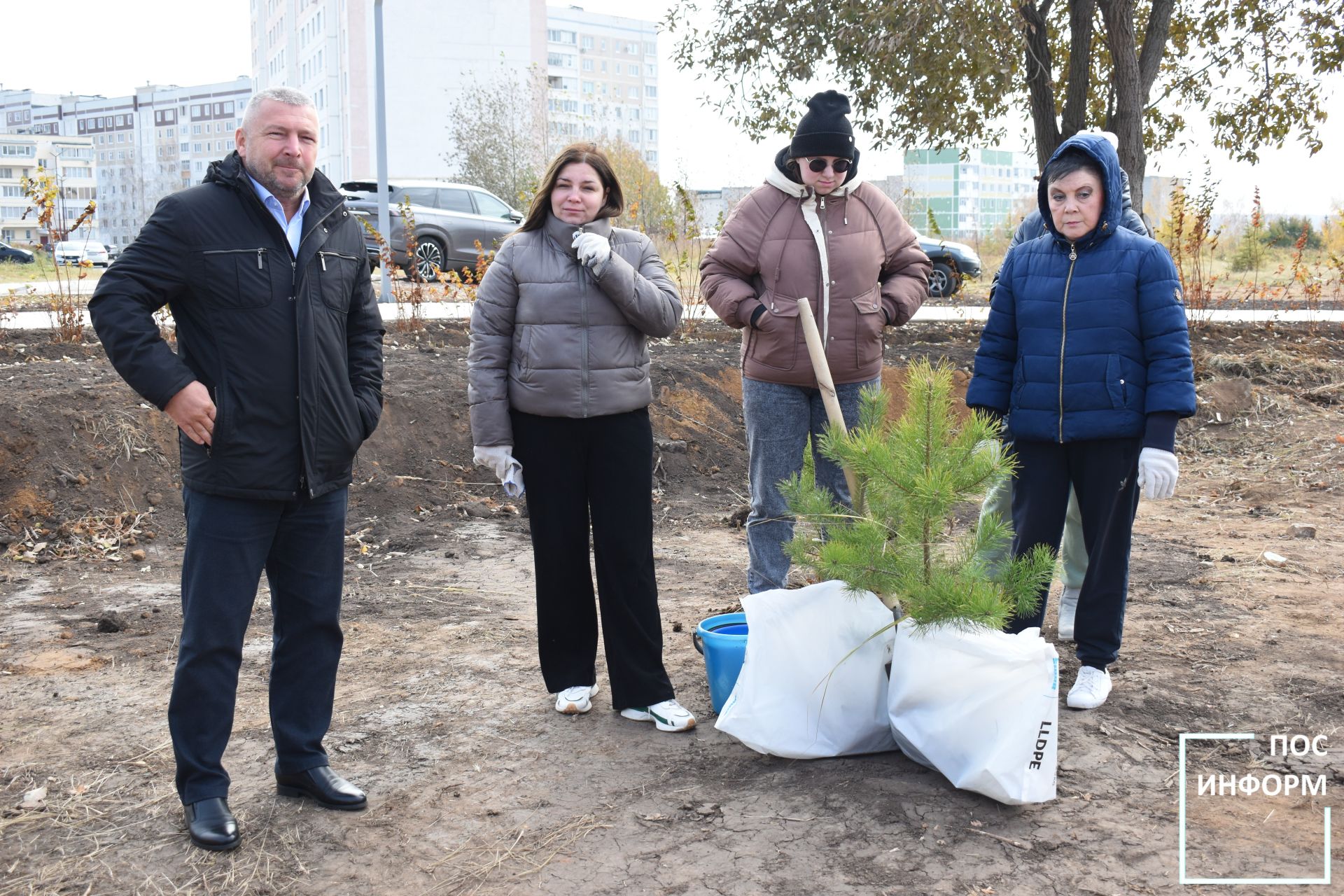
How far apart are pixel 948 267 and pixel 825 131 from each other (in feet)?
41.2

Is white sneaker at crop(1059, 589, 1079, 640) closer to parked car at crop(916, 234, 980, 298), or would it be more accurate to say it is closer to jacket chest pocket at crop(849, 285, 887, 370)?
jacket chest pocket at crop(849, 285, 887, 370)

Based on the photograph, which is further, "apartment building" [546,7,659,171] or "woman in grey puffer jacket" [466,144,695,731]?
"apartment building" [546,7,659,171]

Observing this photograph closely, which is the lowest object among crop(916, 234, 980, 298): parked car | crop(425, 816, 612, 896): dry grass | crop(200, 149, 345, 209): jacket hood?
crop(425, 816, 612, 896): dry grass

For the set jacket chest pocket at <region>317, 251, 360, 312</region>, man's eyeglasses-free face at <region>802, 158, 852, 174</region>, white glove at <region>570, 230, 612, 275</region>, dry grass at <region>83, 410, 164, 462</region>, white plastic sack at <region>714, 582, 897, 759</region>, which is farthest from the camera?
dry grass at <region>83, 410, 164, 462</region>

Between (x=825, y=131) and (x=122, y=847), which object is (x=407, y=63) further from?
(x=122, y=847)

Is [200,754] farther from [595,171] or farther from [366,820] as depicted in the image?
[595,171]

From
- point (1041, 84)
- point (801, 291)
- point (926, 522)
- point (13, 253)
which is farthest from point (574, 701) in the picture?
point (13, 253)

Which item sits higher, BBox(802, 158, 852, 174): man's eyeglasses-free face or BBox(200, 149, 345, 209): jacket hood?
BBox(802, 158, 852, 174): man's eyeglasses-free face

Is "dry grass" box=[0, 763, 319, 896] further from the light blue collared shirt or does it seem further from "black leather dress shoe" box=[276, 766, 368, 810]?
the light blue collared shirt

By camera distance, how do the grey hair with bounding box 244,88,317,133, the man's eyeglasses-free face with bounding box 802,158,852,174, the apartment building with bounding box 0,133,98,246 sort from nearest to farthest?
the grey hair with bounding box 244,88,317,133, the man's eyeglasses-free face with bounding box 802,158,852,174, the apartment building with bounding box 0,133,98,246

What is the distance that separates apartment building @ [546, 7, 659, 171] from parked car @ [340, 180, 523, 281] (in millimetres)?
74958

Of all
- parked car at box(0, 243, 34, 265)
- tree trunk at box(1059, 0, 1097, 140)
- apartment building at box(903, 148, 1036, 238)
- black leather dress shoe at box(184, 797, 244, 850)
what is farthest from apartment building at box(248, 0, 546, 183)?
black leather dress shoe at box(184, 797, 244, 850)

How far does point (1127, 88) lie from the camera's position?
914 centimetres

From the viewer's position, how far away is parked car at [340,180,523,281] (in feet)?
50.3
